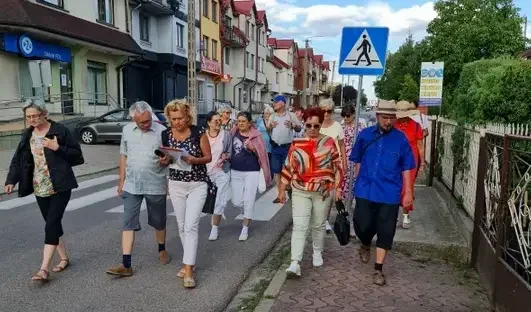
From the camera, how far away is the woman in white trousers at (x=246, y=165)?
6.37m

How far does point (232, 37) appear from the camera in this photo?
43969 mm

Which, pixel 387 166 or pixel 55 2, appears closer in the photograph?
pixel 387 166

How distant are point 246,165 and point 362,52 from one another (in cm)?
213

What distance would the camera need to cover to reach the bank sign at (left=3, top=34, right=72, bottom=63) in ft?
55.5

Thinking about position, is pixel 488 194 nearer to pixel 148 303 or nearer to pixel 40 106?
pixel 148 303

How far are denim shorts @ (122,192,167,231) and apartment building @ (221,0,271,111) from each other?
124ft

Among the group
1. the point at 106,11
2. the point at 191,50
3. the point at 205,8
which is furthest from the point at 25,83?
the point at 205,8

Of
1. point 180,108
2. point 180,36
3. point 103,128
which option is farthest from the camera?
point 180,36

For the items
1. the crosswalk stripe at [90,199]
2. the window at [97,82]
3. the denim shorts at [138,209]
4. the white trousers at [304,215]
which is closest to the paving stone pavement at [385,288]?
the white trousers at [304,215]

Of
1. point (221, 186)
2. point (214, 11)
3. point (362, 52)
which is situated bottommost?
point (221, 186)

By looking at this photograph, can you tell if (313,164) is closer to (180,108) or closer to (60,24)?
(180,108)

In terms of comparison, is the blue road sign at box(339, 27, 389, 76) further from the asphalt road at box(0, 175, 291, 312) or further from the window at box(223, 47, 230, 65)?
the window at box(223, 47, 230, 65)

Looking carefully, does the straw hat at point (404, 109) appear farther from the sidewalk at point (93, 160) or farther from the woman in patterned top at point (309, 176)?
the sidewalk at point (93, 160)

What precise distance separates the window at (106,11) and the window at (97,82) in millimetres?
2207
